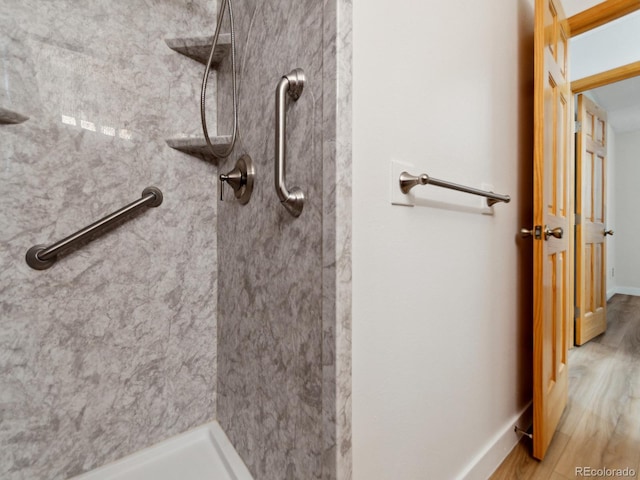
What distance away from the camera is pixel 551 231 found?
1249mm

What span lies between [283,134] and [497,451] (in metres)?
1.42

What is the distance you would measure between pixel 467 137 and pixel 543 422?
1.17m

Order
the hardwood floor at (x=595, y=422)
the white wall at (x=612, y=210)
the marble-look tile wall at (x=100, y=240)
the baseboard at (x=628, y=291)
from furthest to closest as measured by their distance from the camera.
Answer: the baseboard at (x=628, y=291), the white wall at (x=612, y=210), the hardwood floor at (x=595, y=422), the marble-look tile wall at (x=100, y=240)

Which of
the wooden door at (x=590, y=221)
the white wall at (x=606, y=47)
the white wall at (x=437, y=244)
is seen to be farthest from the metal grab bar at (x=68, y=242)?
the wooden door at (x=590, y=221)

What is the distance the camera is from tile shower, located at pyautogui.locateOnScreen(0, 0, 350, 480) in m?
0.64

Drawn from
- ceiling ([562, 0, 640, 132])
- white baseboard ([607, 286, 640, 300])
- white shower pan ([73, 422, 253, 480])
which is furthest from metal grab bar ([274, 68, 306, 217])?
white baseboard ([607, 286, 640, 300])

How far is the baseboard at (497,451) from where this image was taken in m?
1.04

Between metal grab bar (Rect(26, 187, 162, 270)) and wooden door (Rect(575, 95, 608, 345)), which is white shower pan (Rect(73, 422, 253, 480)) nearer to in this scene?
metal grab bar (Rect(26, 187, 162, 270))

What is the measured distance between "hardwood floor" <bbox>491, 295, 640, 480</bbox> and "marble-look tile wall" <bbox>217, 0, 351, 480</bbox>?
3.14 ft

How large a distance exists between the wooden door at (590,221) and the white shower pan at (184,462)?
2.78 m

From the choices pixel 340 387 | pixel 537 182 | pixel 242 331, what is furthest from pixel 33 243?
pixel 537 182

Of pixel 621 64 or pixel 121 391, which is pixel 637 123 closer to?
pixel 621 64

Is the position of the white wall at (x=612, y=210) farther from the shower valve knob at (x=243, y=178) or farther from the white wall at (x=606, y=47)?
the shower valve knob at (x=243, y=178)

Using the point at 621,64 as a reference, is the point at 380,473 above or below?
below
